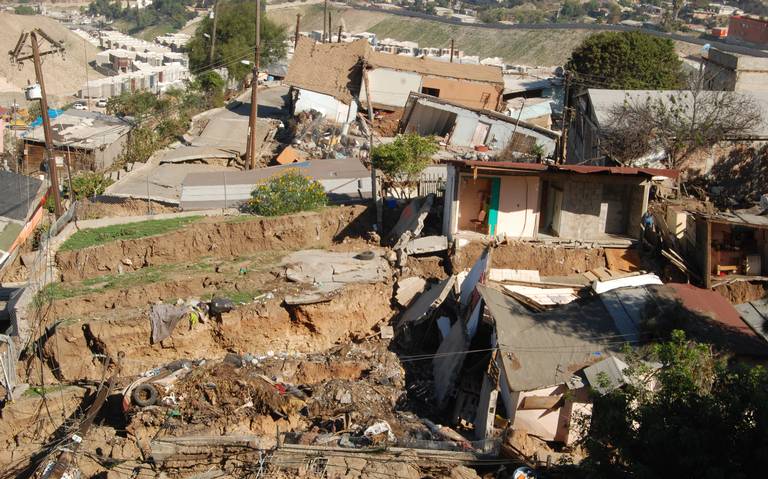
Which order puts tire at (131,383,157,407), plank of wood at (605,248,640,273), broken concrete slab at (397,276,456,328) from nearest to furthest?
1. tire at (131,383,157,407)
2. broken concrete slab at (397,276,456,328)
3. plank of wood at (605,248,640,273)

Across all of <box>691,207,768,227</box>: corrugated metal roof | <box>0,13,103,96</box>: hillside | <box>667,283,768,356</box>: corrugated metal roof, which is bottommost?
<box>0,13,103,96</box>: hillside

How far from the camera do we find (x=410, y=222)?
1933 cm

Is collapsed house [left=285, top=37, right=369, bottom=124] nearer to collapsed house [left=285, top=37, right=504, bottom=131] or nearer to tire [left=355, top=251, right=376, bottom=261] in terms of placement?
collapsed house [left=285, top=37, right=504, bottom=131]

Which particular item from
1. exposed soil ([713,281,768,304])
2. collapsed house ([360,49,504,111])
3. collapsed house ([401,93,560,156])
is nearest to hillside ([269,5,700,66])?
collapsed house ([360,49,504,111])

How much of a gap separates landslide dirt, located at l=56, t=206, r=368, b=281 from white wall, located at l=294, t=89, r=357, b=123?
11647mm

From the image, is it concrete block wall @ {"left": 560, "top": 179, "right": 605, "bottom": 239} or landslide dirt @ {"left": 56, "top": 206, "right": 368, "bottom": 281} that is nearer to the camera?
landslide dirt @ {"left": 56, "top": 206, "right": 368, "bottom": 281}

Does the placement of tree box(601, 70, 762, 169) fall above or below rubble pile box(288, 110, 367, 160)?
above

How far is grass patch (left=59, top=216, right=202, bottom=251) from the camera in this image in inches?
732

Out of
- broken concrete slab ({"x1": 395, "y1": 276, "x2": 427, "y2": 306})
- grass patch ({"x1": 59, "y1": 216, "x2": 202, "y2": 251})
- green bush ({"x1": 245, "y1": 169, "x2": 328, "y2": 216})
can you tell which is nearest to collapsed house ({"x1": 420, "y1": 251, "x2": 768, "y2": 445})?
broken concrete slab ({"x1": 395, "y1": 276, "x2": 427, "y2": 306})

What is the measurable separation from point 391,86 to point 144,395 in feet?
67.6

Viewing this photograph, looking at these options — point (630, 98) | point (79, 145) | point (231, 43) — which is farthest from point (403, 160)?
point (231, 43)

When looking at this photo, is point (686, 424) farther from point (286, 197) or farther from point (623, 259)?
point (286, 197)

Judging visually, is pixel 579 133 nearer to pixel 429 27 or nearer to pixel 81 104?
pixel 81 104

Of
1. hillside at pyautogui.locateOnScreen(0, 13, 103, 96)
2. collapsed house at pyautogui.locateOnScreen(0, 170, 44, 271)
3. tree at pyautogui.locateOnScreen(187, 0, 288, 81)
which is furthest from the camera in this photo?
hillside at pyautogui.locateOnScreen(0, 13, 103, 96)
